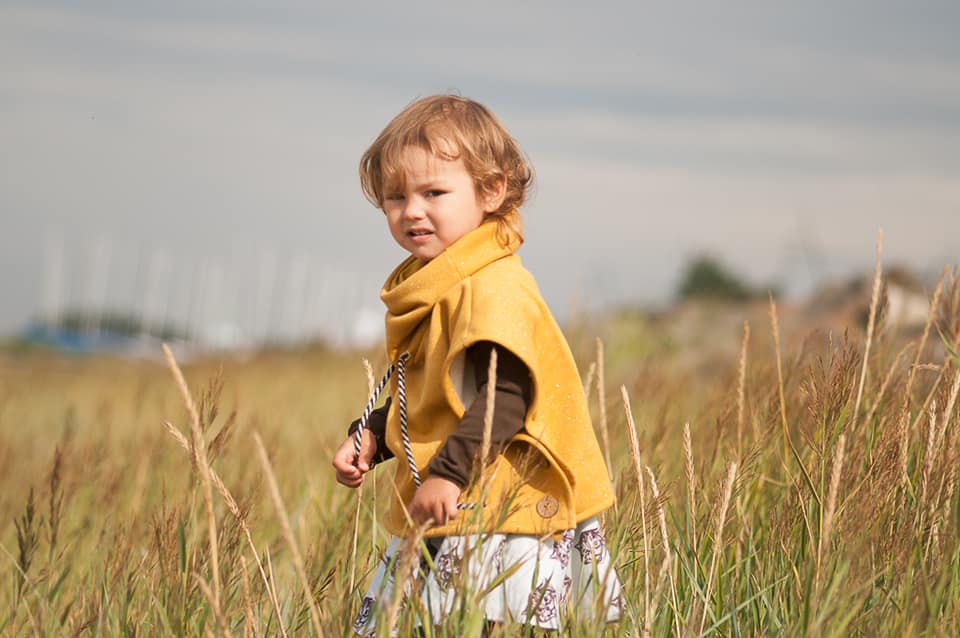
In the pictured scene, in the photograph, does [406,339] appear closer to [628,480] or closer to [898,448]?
[628,480]

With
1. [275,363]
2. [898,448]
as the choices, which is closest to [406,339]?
[898,448]

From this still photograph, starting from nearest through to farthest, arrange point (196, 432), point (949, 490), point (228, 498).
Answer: point (196, 432)
point (228, 498)
point (949, 490)

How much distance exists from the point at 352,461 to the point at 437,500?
0.39 meters

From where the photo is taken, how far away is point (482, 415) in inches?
74.9

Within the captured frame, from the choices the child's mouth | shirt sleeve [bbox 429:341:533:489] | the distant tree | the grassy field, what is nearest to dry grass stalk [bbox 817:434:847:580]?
the grassy field

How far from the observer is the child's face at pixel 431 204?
2.09m

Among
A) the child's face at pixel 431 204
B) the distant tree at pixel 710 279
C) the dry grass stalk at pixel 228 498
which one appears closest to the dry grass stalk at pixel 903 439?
the child's face at pixel 431 204

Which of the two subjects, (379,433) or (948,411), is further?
(379,433)

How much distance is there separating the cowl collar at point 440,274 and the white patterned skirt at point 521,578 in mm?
425

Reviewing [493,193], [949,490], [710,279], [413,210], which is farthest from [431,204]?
[710,279]

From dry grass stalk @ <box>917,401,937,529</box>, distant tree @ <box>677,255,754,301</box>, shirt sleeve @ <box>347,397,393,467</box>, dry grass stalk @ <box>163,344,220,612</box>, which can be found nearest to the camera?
dry grass stalk @ <box>163,344,220,612</box>

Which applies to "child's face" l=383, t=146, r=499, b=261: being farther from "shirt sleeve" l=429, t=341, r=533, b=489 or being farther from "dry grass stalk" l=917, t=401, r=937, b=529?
"dry grass stalk" l=917, t=401, r=937, b=529

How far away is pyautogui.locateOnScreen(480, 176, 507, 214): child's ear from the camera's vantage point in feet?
7.09

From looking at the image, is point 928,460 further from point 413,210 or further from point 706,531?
point 413,210
